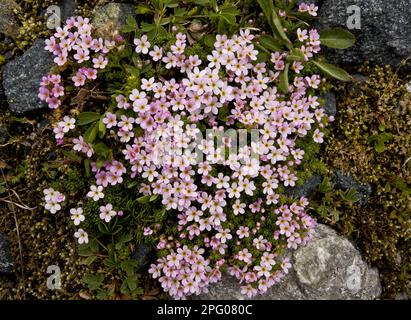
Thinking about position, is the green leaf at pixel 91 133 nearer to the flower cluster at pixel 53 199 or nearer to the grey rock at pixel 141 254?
the flower cluster at pixel 53 199

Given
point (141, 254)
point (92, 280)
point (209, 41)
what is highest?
point (209, 41)

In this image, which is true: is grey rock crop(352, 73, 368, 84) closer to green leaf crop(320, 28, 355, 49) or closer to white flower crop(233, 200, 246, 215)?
green leaf crop(320, 28, 355, 49)

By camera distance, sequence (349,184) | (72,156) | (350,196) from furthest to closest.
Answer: (349,184) < (350,196) < (72,156)

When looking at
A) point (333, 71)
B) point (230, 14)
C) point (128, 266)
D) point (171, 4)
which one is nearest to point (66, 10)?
point (171, 4)

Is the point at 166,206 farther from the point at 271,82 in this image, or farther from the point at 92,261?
the point at 271,82

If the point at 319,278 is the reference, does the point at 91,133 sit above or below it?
above

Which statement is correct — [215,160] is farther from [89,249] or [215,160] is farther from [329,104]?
[89,249]
